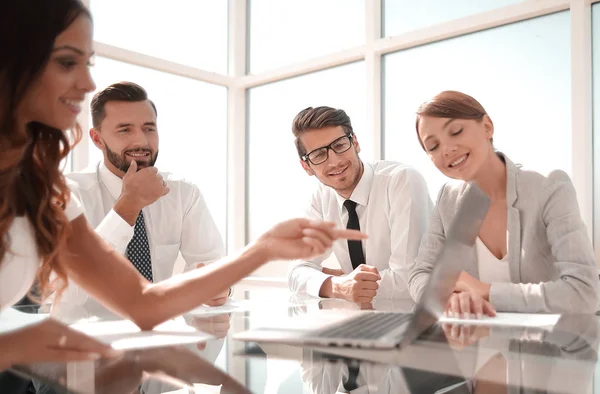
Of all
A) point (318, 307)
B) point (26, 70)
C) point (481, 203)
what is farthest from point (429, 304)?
point (26, 70)

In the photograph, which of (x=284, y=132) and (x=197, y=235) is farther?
(x=284, y=132)

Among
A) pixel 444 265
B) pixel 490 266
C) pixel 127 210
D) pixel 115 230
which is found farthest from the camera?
pixel 127 210

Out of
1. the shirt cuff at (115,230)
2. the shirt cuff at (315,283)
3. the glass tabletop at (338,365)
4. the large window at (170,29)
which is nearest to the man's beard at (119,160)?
the shirt cuff at (115,230)

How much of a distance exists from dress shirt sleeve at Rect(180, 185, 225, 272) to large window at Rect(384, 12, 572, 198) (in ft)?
5.20

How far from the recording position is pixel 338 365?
32.2 inches

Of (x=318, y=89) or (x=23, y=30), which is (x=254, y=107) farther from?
(x=23, y=30)

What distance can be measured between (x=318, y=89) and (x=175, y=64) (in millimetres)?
1187

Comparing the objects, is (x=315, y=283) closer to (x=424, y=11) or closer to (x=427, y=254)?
(x=427, y=254)

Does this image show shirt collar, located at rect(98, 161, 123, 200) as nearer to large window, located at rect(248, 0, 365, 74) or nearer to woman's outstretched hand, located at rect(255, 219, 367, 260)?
woman's outstretched hand, located at rect(255, 219, 367, 260)

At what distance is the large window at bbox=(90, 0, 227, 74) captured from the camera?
4035mm

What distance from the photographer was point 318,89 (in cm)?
440

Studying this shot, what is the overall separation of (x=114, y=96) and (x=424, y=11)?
7.44 feet

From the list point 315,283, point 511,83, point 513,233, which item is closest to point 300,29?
point 511,83

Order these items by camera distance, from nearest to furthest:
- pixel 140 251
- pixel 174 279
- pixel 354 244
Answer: pixel 174 279 → pixel 140 251 → pixel 354 244
